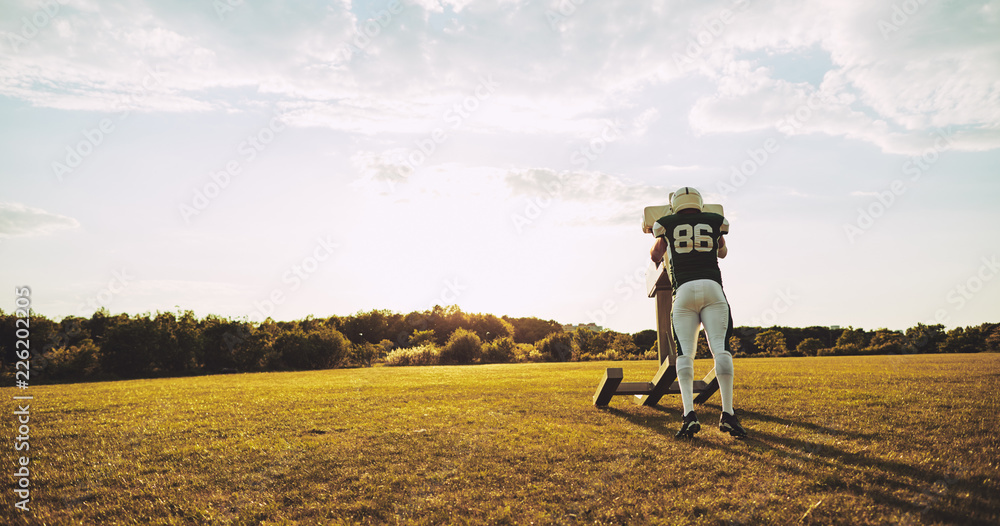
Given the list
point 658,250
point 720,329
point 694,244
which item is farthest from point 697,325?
point 658,250

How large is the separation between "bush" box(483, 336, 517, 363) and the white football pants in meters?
27.5

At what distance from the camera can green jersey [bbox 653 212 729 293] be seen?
6051 mm

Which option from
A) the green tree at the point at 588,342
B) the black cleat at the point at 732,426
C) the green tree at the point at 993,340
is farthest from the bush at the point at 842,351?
the black cleat at the point at 732,426

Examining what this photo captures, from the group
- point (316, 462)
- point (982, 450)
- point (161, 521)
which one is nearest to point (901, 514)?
point (982, 450)

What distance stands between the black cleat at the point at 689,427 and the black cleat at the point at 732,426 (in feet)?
0.89

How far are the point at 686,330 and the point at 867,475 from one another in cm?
239

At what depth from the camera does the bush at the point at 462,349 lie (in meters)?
32.2

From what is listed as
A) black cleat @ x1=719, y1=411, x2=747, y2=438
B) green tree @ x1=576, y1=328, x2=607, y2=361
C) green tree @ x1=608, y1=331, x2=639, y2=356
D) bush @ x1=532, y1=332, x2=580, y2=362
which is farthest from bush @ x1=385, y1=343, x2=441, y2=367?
black cleat @ x1=719, y1=411, x2=747, y2=438

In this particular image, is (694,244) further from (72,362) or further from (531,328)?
(531,328)

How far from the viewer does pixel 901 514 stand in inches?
128

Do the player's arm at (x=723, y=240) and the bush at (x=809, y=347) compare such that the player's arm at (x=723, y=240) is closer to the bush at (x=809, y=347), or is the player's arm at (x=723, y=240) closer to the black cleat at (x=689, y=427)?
the black cleat at (x=689, y=427)

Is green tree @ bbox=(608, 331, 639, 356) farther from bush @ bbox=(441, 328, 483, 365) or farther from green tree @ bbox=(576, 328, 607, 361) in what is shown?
bush @ bbox=(441, 328, 483, 365)

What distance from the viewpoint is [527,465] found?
4664 mm

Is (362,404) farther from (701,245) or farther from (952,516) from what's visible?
(952,516)
